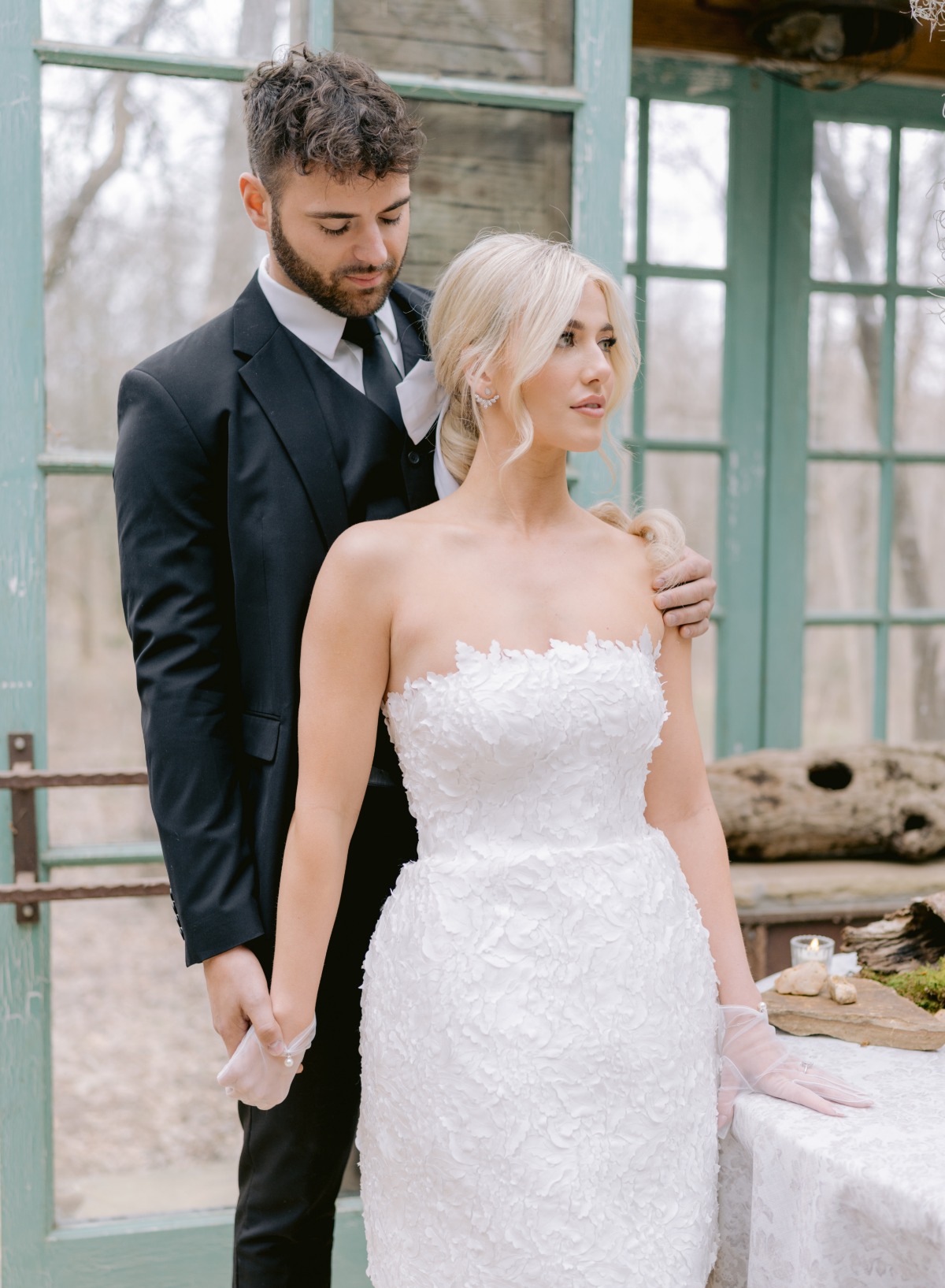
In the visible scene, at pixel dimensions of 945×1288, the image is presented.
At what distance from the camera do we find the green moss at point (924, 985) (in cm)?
196

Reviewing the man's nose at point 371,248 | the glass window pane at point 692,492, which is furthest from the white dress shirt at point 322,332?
the glass window pane at point 692,492

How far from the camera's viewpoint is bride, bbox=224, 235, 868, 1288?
1.61m

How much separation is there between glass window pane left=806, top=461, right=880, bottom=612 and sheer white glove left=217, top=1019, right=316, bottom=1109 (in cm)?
274

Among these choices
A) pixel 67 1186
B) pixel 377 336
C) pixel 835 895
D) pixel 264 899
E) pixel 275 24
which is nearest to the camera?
pixel 264 899

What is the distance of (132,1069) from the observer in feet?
→ 18.2

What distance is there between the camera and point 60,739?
10.0 ft

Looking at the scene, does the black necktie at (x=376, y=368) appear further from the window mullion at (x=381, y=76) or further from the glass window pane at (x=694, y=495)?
the glass window pane at (x=694, y=495)

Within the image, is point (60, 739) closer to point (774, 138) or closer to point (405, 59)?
point (405, 59)

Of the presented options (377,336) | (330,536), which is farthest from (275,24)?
(330,536)

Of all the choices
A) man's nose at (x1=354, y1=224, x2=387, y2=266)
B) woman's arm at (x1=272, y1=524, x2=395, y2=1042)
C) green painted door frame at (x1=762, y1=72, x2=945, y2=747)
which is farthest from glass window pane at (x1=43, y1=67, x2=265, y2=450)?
green painted door frame at (x1=762, y1=72, x2=945, y2=747)

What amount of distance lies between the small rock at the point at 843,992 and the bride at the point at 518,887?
0.54 feet

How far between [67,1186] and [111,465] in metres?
1.63

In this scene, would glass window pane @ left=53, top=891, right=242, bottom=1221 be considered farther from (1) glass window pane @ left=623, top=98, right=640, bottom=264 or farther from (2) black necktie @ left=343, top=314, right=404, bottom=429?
(1) glass window pane @ left=623, top=98, right=640, bottom=264

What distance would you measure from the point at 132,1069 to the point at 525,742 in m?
4.49
